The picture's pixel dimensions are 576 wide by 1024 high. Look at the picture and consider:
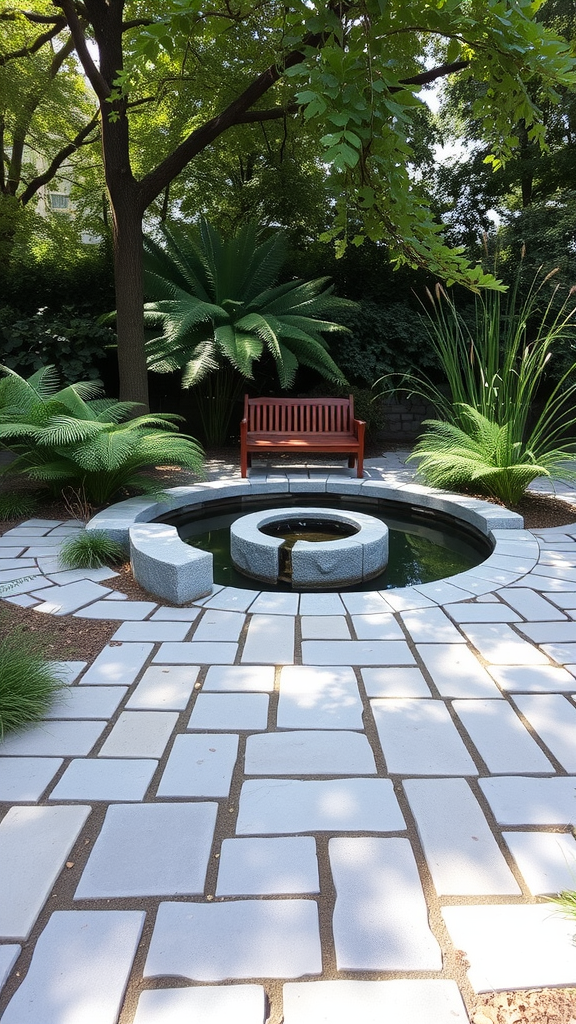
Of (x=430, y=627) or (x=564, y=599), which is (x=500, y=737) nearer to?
(x=430, y=627)

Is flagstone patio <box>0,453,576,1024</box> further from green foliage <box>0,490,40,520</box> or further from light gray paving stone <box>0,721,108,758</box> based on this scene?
green foliage <box>0,490,40,520</box>

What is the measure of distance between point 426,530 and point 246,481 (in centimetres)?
149

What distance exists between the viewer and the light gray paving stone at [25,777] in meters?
1.63

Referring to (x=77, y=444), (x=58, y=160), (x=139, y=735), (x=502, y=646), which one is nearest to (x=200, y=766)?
(x=139, y=735)

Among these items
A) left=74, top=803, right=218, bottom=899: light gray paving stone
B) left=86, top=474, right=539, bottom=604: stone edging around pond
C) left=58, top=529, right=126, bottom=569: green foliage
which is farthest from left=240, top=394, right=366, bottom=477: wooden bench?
left=74, top=803, right=218, bottom=899: light gray paving stone

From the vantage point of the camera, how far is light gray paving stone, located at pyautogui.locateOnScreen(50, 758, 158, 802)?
163 centimetres

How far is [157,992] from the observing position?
3.65 feet

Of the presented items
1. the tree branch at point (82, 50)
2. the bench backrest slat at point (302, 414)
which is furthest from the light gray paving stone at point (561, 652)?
the tree branch at point (82, 50)

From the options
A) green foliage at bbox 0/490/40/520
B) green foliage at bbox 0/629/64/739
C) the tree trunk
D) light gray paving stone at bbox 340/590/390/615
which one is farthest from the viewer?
the tree trunk

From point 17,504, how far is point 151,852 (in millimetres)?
3386

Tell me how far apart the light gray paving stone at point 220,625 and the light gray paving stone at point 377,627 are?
0.50 m

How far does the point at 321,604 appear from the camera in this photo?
2893 mm

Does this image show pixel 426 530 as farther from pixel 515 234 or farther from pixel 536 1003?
pixel 515 234

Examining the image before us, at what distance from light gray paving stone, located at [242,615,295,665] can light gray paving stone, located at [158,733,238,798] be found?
0.51 metres
